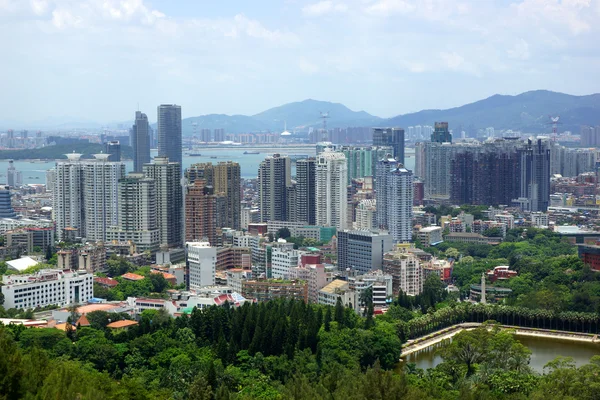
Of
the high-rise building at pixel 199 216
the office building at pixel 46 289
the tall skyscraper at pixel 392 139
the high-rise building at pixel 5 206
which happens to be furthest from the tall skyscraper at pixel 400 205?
the tall skyscraper at pixel 392 139

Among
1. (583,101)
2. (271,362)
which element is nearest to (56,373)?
(271,362)

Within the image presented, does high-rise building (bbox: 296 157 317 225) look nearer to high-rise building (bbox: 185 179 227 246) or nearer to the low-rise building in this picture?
high-rise building (bbox: 185 179 227 246)

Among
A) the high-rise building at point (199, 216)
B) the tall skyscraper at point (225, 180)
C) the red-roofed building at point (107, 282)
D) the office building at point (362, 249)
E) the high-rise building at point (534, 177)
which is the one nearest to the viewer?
the red-roofed building at point (107, 282)

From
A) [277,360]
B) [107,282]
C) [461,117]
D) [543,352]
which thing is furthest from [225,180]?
[461,117]

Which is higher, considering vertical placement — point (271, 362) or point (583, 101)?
point (583, 101)

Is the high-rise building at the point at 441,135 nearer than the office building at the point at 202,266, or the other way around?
the office building at the point at 202,266

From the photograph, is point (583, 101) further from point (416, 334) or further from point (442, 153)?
point (416, 334)

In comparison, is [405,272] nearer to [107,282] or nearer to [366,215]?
[107,282]

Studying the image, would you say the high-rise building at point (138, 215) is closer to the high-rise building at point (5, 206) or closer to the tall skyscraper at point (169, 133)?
the high-rise building at point (5, 206)
